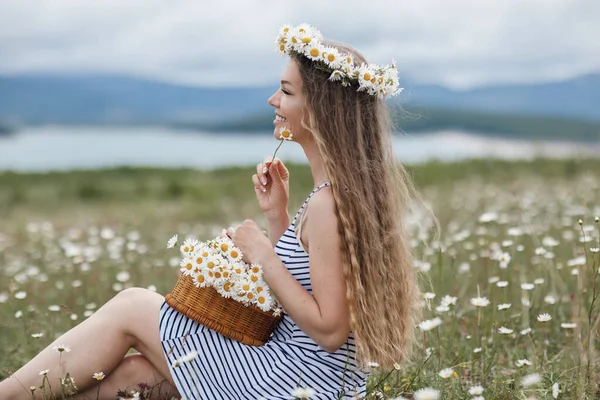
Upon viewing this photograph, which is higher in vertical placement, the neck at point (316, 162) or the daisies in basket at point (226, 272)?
the neck at point (316, 162)

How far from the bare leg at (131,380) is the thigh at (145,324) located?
7cm

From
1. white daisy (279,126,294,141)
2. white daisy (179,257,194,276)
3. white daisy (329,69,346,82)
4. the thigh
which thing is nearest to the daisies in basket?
white daisy (179,257,194,276)

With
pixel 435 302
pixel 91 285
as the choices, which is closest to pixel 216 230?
pixel 91 285

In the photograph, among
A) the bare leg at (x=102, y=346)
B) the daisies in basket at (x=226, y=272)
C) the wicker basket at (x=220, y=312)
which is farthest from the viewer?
the bare leg at (x=102, y=346)

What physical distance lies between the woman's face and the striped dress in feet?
0.91

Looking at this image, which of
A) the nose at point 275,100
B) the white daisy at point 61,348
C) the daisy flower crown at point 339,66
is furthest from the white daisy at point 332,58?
the white daisy at point 61,348

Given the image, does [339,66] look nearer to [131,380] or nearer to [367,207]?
[367,207]

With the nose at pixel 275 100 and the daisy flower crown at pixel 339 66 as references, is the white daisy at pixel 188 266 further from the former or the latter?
the daisy flower crown at pixel 339 66

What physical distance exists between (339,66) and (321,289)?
32.6 inches

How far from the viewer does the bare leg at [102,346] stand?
307 centimetres

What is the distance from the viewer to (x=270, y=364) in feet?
9.68

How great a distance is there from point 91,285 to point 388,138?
128 inches

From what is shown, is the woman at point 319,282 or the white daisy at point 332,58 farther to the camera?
the white daisy at point 332,58

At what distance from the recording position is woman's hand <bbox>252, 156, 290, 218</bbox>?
3279mm
